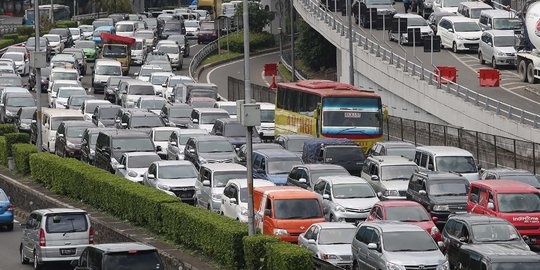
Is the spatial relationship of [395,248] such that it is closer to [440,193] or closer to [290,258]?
[290,258]

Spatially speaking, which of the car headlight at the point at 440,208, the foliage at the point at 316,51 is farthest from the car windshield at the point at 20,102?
Answer: the foliage at the point at 316,51

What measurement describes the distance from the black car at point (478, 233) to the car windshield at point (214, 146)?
15.5 metres

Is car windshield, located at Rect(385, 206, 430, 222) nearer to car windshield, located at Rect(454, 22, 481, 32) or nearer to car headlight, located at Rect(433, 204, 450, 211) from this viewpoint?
car headlight, located at Rect(433, 204, 450, 211)

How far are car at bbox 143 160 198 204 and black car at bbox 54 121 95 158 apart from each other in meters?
9.72

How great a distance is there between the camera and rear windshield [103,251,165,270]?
93.8 ft

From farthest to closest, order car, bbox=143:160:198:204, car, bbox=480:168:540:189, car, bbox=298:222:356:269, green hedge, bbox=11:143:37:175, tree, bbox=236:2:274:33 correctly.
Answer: tree, bbox=236:2:274:33 → green hedge, bbox=11:143:37:175 → car, bbox=143:160:198:204 → car, bbox=480:168:540:189 → car, bbox=298:222:356:269

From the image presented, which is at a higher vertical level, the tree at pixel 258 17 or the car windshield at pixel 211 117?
the car windshield at pixel 211 117

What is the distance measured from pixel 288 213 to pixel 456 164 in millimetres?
9458

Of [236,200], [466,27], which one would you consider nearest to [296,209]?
[236,200]

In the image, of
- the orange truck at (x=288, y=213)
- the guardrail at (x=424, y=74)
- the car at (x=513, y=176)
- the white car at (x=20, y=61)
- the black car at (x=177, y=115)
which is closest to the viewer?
the orange truck at (x=288, y=213)

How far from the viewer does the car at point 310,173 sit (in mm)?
38906

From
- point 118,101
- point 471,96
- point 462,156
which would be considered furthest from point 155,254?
point 118,101

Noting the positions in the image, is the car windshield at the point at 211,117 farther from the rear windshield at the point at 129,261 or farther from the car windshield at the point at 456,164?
the rear windshield at the point at 129,261

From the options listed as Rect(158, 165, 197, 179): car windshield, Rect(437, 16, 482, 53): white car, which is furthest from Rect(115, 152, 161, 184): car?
Rect(437, 16, 482, 53): white car
